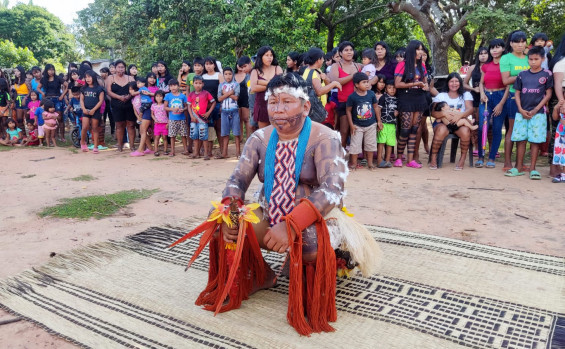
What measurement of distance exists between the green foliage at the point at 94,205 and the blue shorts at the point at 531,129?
491cm

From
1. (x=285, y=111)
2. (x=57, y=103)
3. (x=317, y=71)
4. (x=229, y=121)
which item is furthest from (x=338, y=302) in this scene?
(x=57, y=103)

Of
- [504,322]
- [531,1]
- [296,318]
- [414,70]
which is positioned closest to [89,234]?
[296,318]

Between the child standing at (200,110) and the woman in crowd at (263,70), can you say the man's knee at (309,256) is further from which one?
the child standing at (200,110)

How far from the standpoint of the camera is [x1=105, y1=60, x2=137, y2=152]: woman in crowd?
8.95 meters

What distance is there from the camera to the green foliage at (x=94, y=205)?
4.79 m

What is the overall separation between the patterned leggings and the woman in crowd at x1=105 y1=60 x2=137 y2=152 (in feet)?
17.0

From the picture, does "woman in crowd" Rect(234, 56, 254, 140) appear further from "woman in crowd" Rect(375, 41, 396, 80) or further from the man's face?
the man's face

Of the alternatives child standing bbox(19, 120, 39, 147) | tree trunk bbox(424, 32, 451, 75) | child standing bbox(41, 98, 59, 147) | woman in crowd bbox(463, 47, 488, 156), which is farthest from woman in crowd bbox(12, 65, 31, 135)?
tree trunk bbox(424, 32, 451, 75)

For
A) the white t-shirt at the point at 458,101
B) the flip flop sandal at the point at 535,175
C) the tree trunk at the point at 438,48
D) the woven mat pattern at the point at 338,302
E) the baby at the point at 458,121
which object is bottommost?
the woven mat pattern at the point at 338,302

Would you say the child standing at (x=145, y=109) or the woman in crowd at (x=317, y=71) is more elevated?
the woman in crowd at (x=317, y=71)

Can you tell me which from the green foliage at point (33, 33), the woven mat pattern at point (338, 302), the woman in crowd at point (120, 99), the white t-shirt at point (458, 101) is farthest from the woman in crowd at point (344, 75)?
the green foliage at point (33, 33)

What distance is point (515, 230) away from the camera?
13.6ft

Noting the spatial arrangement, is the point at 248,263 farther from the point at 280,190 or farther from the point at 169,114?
the point at 169,114

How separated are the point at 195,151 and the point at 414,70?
404 centimetres
